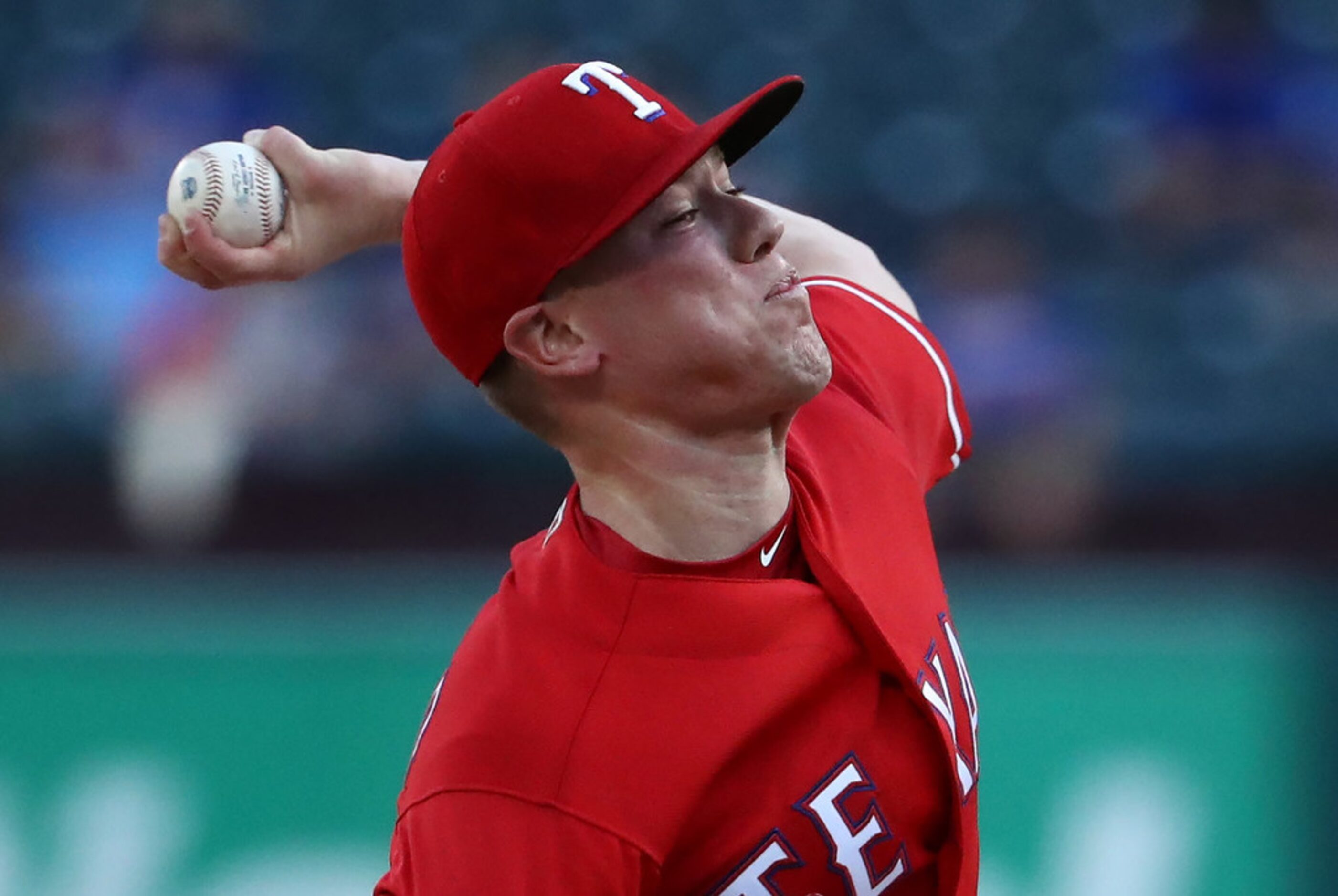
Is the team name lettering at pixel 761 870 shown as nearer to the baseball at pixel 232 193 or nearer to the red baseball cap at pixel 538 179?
the red baseball cap at pixel 538 179

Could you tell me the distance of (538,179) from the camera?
181 cm

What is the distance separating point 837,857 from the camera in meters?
1.81

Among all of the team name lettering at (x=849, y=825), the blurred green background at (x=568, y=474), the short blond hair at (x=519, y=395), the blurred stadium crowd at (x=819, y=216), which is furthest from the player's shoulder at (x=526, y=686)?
the blurred stadium crowd at (x=819, y=216)

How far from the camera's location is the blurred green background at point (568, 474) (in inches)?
162

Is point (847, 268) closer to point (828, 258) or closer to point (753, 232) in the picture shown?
point (828, 258)

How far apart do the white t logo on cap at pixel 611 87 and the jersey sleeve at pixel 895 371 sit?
0.48 meters

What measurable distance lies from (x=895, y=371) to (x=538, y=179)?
70 centimetres

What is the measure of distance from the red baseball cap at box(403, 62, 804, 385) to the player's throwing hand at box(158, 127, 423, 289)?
0.58ft

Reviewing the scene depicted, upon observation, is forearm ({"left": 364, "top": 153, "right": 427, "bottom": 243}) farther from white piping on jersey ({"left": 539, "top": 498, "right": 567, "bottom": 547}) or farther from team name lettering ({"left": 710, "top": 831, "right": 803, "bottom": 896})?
team name lettering ({"left": 710, "top": 831, "right": 803, "bottom": 896})

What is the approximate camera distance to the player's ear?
1.88 m

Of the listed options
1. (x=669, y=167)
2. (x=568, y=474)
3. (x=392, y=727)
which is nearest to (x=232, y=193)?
(x=669, y=167)

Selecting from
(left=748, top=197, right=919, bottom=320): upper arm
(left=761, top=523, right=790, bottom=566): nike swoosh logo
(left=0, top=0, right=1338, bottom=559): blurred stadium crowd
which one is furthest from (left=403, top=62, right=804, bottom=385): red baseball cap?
(left=0, top=0, right=1338, bottom=559): blurred stadium crowd

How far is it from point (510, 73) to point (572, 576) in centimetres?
539

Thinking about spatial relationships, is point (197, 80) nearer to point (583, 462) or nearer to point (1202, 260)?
point (1202, 260)
